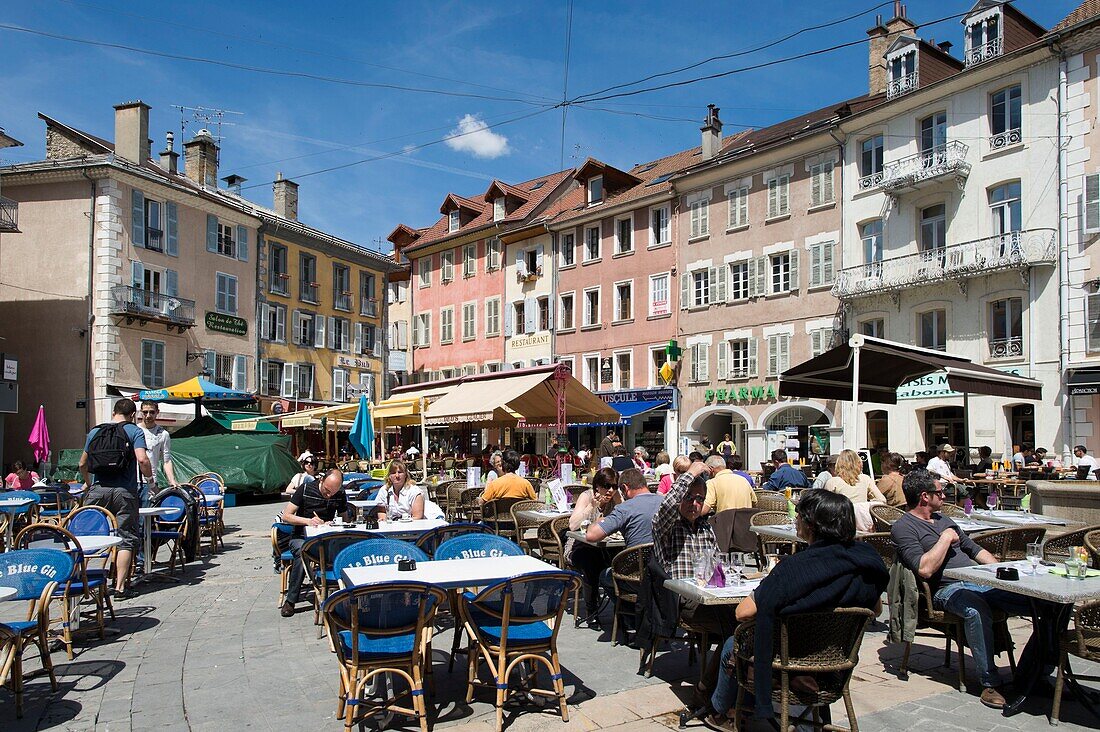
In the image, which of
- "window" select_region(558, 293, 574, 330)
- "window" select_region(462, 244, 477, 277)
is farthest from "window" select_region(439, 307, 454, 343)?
"window" select_region(558, 293, 574, 330)

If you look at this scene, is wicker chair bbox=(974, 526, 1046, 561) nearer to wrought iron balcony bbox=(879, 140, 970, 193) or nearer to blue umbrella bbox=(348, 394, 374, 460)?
blue umbrella bbox=(348, 394, 374, 460)

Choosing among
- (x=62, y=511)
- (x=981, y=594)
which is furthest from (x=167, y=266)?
(x=981, y=594)

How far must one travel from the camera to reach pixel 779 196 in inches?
1079

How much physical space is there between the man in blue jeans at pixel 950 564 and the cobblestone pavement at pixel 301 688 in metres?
0.31

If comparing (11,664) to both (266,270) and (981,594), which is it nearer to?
(981,594)

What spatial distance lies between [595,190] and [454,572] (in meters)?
30.8

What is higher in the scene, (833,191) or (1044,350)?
(833,191)

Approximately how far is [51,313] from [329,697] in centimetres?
2870

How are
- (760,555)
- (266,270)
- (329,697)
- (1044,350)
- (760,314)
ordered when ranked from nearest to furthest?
(329,697) → (760,555) → (1044,350) → (760,314) → (266,270)

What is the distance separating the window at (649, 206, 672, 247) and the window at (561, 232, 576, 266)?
4.09m

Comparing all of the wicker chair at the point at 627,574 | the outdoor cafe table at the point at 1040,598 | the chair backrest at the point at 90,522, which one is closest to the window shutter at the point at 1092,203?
Answer: the outdoor cafe table at the point at 1040,598

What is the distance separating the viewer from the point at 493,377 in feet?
57.7

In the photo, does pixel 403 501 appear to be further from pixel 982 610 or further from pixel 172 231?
pixel 172 231

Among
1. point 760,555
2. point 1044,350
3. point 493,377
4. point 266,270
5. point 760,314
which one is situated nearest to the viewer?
point 760,555
